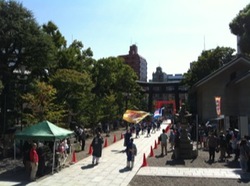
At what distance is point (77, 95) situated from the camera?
110ft

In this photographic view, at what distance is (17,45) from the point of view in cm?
3138

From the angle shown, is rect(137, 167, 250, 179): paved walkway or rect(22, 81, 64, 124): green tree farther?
rect(22, 81, 64, 124): green tree

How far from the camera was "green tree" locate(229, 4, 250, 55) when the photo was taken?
29.6 meters

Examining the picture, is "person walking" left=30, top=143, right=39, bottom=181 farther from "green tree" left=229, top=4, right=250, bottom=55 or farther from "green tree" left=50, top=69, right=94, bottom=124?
"green tree" left=229, top=4, right=250, bottom=55

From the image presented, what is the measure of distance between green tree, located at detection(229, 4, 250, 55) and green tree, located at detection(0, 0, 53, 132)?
56.6 feet

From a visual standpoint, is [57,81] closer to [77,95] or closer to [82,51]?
[77,95]

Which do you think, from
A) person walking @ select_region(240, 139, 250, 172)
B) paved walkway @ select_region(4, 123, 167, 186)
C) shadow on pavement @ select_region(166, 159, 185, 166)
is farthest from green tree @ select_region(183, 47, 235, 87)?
person walking @ select_region(240, 139, 250, 172)

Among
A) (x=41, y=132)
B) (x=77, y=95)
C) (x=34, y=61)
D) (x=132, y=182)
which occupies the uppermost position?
(x=34, y=61)

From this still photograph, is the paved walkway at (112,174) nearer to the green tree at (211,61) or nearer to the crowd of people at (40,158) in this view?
the crowd of people at (40,158)

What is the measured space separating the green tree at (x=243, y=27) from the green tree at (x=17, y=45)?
1726 centimetres

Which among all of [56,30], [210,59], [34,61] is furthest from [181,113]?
[210,59]

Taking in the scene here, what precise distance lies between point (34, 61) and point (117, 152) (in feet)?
43.0

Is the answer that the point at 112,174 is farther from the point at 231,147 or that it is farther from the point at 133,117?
the point at 133,117

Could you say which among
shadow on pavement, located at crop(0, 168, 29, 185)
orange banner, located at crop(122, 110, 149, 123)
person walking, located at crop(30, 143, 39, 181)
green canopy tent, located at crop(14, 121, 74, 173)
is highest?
orange banner, located at crop(122, 110, 149, 123)
